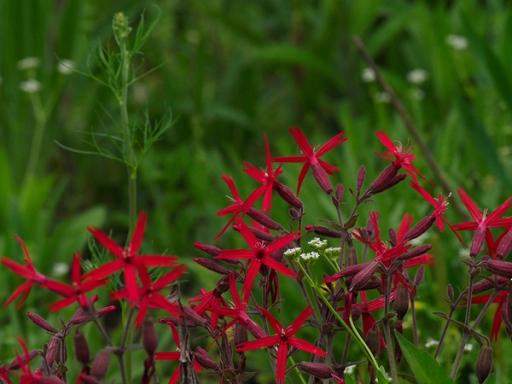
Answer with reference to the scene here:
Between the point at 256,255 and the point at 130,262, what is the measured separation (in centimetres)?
23

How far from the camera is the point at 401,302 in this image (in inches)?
56.8

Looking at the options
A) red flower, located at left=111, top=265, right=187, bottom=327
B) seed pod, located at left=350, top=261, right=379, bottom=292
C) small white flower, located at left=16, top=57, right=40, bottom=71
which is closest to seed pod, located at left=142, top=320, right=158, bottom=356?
red flower, located at left=111, top=265, right=187, bottom=327

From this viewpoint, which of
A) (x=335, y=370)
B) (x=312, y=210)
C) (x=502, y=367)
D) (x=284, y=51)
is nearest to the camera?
(x=335, y=370)

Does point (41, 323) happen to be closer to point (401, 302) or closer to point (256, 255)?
point (256, 255)

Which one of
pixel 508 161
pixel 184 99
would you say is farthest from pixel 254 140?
pixel 508 161

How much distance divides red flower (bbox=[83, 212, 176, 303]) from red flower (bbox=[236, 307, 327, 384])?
203 millimetres

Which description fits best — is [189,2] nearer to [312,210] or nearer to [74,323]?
[312,210]

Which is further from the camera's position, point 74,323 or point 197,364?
point 197,364

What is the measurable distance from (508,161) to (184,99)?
5.60ft

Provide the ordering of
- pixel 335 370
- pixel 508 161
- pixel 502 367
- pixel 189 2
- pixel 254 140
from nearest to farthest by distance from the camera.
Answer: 1. pixel 335 370
2. pixel 502 367
3. pixel 508 161
4. pixel 254 140
5. pixel 189 2

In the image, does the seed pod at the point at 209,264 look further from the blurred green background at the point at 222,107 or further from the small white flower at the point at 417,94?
the small white flower at the point at 417,94

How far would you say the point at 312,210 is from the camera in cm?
353

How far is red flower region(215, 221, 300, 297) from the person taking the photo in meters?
1.39

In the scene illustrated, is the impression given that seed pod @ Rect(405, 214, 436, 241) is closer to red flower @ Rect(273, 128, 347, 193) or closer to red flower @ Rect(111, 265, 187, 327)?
red flower @ Rect(273, 128, 347, 193)
